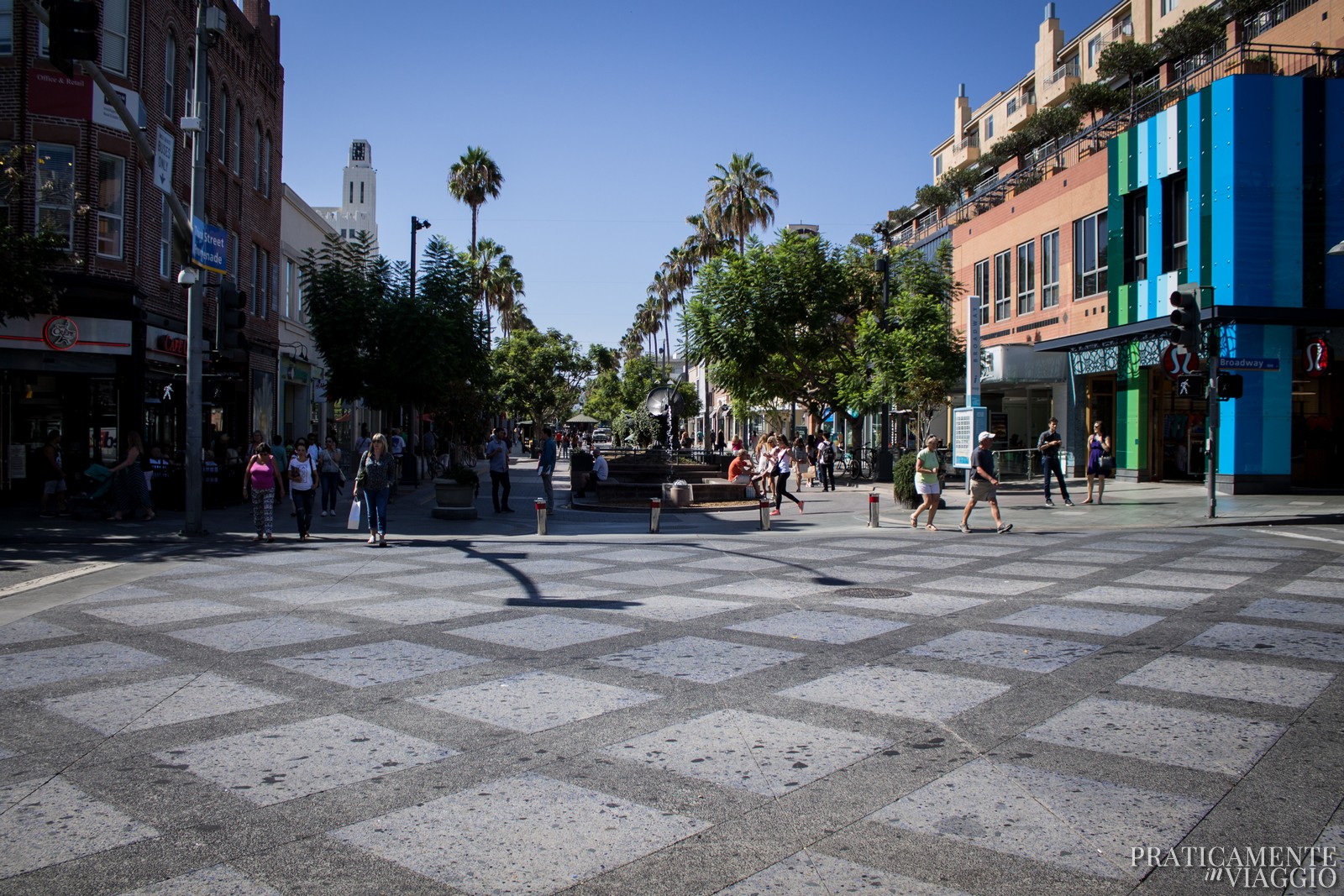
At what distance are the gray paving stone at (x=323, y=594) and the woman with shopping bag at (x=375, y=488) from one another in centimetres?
452

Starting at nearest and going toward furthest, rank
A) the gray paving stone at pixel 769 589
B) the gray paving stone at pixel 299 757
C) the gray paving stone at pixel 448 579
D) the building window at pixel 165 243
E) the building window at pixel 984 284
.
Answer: the gray paving stone at pixel 299 757 → the gray paving stone at pixel 769 589 → the gray paving stone at pixel 448 579 → the building window at pixel 165 243 → the building window at pixel 984 284

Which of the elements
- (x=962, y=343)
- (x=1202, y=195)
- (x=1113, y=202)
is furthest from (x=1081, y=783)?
(x=962, y=343)

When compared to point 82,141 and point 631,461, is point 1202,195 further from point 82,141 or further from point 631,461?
point 82,141

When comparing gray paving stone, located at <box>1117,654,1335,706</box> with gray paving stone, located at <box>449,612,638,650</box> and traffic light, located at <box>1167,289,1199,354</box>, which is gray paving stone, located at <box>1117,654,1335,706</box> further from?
traffic light, located at <box>1167,289,1199,354</box>

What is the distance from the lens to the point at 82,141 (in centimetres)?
2125

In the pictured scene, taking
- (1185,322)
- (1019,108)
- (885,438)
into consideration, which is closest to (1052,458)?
(1185,322)

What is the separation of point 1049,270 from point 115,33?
87.3 feet

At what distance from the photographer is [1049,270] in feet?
101

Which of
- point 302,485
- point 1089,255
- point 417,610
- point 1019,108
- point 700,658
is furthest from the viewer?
point 1019,108

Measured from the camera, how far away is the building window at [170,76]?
24.0 metres

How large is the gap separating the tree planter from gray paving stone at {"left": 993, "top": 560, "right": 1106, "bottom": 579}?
11.5 meters

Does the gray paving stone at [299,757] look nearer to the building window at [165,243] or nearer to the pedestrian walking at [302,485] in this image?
the pedestrian walking at [302,485]

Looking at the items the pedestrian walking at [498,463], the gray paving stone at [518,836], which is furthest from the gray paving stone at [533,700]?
the pedestrian walking at [498,463]

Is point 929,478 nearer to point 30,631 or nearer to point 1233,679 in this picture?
point 1233,679
